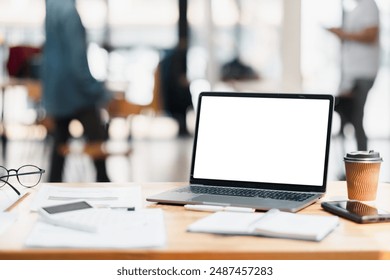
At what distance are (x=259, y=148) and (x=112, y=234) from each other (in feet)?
1.92

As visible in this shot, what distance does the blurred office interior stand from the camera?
4.21 metres

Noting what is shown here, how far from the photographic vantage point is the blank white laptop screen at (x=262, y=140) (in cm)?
159

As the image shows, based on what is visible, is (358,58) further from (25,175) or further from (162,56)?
(162,56)

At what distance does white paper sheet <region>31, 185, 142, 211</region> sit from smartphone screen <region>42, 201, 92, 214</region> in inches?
2.2

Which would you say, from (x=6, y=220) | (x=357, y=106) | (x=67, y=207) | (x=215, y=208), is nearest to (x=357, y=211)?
(x=215, y=208)

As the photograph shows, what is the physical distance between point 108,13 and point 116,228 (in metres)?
7.47

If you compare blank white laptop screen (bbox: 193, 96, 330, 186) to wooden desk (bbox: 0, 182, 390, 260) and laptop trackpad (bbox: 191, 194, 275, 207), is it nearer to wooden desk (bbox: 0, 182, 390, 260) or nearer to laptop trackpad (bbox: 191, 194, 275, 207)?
laptop trackpad (bbox: 191, 194, 275, 207)

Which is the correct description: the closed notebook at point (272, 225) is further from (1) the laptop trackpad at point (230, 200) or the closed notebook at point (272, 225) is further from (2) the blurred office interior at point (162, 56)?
(2) the blurred office interior at point (162, 56)

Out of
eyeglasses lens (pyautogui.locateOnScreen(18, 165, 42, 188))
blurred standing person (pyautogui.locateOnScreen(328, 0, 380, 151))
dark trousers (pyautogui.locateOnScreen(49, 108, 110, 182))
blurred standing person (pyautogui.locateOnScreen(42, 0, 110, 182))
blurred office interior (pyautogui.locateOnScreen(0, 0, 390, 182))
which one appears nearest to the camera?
eyeglasses lens (pyautogui.locateOnScreen(18, 165, 42, 188))

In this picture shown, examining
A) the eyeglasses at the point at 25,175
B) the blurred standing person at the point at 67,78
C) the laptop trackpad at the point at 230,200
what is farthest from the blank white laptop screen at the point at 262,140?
the blurred standing person at the point at 67,78

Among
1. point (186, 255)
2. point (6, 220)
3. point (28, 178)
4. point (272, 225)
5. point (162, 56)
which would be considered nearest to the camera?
point (186, 255)

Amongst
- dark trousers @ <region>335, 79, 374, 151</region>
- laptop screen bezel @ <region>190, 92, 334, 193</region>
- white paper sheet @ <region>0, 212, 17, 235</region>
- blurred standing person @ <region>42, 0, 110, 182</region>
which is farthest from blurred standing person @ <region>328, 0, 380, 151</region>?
white paper sheet @ <region>0, 212, 17, 235</region>

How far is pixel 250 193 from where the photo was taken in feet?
5.09

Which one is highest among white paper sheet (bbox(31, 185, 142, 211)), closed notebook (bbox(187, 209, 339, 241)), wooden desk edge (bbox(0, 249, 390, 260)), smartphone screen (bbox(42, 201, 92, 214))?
smartphone screen (bbox(42, 201, 92, 214))
